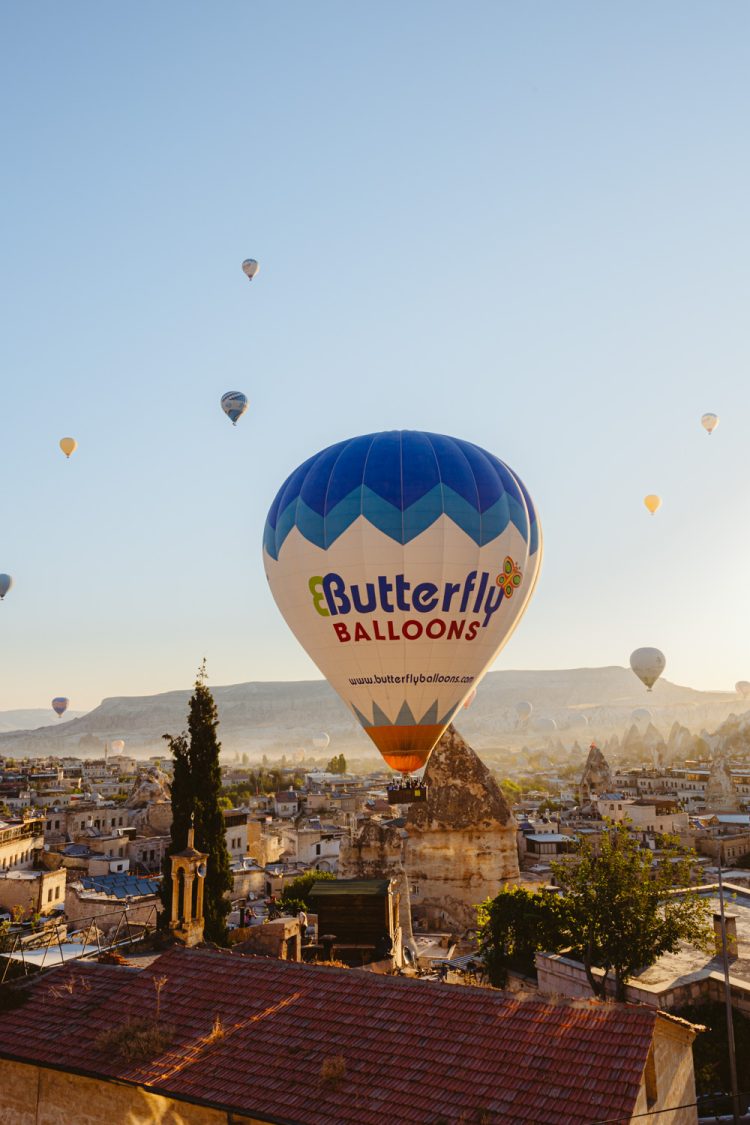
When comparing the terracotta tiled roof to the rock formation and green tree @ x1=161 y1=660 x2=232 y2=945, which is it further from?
the rock formation

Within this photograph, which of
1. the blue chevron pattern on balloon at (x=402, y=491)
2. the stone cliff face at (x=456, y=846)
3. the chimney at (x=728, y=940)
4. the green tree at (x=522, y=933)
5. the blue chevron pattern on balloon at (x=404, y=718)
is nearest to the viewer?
the chimney at (x=728, y=940)

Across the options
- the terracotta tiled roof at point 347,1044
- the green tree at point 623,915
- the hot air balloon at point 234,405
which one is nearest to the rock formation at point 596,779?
the hot air balloon at point 234,405

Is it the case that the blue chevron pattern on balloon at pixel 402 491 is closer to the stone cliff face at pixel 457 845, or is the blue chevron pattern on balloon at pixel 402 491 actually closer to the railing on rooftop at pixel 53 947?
the railing on rooftop at pixel 53 947

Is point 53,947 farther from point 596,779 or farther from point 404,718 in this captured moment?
point 596,779

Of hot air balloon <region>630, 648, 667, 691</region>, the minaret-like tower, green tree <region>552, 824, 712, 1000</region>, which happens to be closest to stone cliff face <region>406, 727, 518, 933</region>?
green tree <region>552, 824, 712, 1000</region>

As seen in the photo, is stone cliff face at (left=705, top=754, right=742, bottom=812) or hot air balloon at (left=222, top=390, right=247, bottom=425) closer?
hot air balloon at (left=222, top=390, right=247, bottom=425)

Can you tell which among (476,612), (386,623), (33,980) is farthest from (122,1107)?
(476,612)
